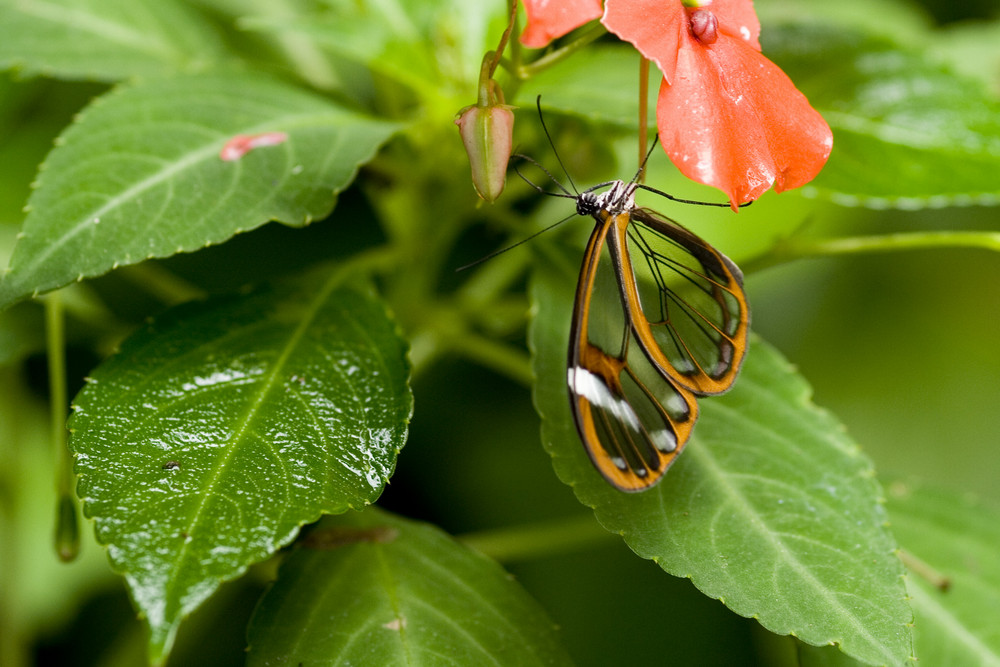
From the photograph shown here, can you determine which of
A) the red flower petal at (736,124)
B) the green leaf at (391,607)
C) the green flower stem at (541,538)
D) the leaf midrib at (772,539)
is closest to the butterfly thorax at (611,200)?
the red flower petal at (736,124)

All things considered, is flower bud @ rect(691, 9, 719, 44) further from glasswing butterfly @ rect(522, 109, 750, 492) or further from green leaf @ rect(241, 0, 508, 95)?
green leaf @ rect(241, 0, 508, 95)

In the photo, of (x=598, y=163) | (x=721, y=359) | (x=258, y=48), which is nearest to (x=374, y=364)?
(x=721, y=359)

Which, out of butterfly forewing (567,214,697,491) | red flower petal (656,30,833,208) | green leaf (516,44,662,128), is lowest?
butterfly forewing (567,214,697,491)

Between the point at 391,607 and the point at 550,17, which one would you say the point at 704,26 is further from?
the point at 391,607

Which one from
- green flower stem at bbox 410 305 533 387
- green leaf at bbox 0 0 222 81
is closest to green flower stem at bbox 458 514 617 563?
green flower stem at bbox 410 305 533 387

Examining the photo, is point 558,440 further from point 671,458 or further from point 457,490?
point 457,490

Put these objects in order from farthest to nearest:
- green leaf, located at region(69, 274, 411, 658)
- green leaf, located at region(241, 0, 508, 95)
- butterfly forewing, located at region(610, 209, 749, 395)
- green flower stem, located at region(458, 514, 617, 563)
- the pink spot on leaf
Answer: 1. green flower stem, located at region(458, 514, 617, 563)
2. green leaf, located at region(241, 0, 508, 95)
3. the pink spot on leaf
4. butterfly forewing, located at region(610, 209, 749, 395)
5. green leaf, located at region(69, 274, 411, 658)

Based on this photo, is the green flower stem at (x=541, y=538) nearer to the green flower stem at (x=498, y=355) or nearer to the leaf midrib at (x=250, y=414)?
the green flower stem at (x=498, y=355)
